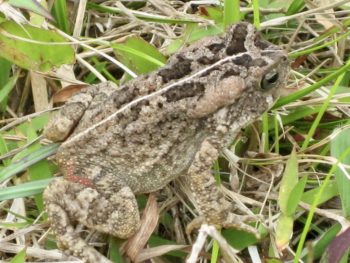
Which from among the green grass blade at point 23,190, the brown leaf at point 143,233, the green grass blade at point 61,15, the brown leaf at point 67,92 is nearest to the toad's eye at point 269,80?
the brown leaf at point 143,233

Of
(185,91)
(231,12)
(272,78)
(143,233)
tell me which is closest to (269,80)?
(272,78)

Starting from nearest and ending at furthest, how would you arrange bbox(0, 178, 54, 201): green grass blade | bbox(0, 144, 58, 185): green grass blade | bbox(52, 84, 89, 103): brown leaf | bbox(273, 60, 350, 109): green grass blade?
bbox(273, 60, 350, 109): green grass blade
bbox(0, 178, 54, 201): green grass blade
bbox(0, 144, 58, 185): green grass blade
bbox(52, 84, 89, 103): brown leaf

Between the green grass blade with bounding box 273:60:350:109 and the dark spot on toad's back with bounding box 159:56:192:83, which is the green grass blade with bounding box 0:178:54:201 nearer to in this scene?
the dark spot on toad's back with bounding box 159:56:192:83

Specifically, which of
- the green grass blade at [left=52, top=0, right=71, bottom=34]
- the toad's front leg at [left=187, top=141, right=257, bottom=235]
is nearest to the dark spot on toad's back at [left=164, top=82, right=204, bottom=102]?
the toad's front leg at [left=187, top=141, right=257, bottom=235]

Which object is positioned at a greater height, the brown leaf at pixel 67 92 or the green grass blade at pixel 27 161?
the brown leaf at pixel 67 92

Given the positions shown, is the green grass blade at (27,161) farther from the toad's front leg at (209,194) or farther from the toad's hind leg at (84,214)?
the toad's front leg at (209,194)

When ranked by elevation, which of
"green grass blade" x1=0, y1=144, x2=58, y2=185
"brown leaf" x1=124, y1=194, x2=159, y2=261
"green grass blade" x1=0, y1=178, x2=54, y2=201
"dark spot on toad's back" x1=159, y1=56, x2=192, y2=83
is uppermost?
"dark spot on toad's back" x1=159, y1=56, x2=192, y2=83
